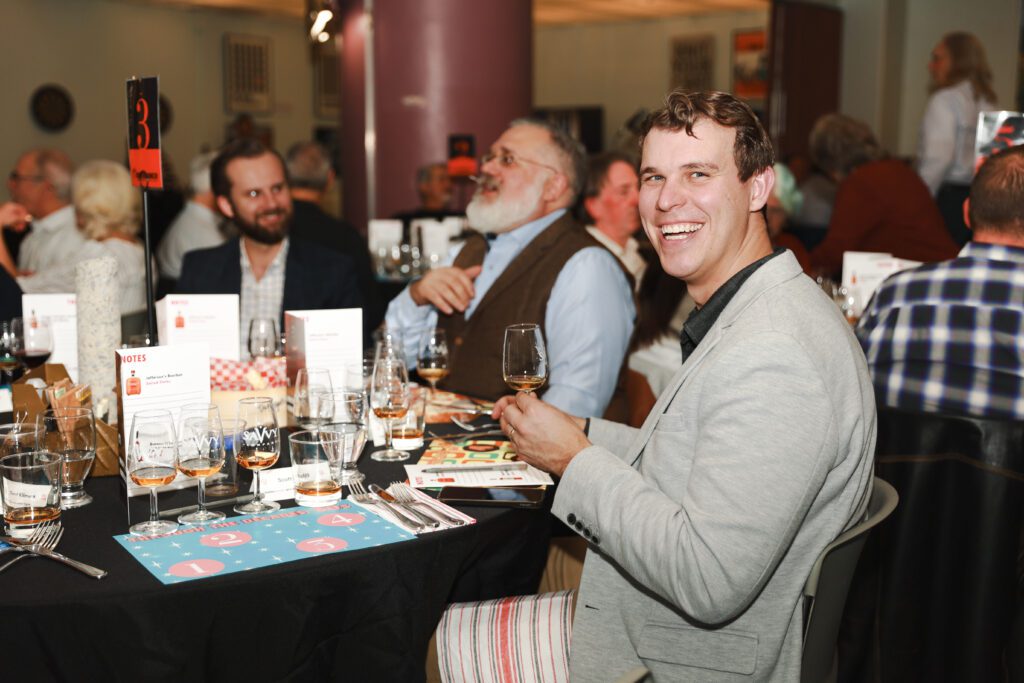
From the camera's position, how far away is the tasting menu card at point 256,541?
150cm

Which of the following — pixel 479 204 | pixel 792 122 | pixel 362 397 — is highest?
pixel 792 122

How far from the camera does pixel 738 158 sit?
1.68m

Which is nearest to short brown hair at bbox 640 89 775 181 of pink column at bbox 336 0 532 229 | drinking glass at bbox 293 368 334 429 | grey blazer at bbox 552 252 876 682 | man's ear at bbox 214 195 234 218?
grey blazer at bbox 552 252 876 682

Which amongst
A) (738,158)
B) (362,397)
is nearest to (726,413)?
(738,158)

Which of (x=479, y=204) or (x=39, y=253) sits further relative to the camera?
(x=39, y=253)

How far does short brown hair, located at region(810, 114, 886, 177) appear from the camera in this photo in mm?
5637

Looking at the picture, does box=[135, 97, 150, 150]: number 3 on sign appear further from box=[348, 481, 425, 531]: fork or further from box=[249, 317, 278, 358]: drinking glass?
box=[348, 481, 425, 531]: fork

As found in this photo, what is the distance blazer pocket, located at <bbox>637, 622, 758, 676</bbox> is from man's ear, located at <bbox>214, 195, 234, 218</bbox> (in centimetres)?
283

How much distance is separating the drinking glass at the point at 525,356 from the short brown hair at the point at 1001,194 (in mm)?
1458

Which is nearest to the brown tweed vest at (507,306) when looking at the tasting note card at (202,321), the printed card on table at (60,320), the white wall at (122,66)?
the tasting note card at (202,321)

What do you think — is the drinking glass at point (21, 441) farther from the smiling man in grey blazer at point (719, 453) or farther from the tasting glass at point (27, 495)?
the smiling man in grey blazer at point (719, 453)

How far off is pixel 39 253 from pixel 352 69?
3.06 metres

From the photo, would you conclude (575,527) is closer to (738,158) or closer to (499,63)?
(738,158)

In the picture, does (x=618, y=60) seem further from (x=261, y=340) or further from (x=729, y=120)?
(x=729, y=120)
